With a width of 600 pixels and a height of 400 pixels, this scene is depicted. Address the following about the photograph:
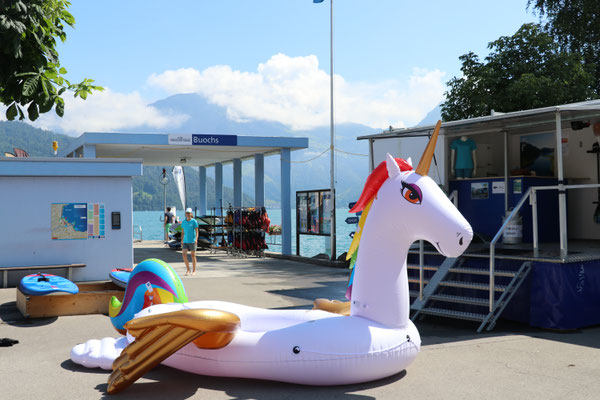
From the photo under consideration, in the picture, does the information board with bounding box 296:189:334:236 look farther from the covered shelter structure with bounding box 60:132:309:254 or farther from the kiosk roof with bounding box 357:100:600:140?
the kiosk roof with bounding box 357:100:600:140

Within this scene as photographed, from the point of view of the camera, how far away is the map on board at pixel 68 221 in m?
13.4

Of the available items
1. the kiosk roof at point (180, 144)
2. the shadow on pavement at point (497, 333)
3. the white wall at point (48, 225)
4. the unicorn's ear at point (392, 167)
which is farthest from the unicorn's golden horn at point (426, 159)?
the kiosk roof at point (180, 144)

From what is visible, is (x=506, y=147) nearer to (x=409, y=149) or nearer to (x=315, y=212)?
(x=409, y=149)

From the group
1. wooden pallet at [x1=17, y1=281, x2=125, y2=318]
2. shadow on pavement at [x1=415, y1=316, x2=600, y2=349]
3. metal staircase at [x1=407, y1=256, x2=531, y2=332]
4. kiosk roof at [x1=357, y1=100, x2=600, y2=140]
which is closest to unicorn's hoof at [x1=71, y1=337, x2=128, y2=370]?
wooden pallet at [x1=17, y1=281, x2=125, y2=318]

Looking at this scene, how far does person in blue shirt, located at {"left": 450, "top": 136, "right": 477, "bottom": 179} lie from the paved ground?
363 centimetres

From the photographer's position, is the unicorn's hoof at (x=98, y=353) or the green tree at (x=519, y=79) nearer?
the unicorn's hoof at (x=98, y=353)

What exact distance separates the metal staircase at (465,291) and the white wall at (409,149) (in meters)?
2.82

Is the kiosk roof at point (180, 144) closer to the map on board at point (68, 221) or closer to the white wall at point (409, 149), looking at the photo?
the map on board at point (68, 221)

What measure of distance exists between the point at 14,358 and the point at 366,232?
436cm

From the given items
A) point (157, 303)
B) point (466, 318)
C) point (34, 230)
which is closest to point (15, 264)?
point (34, 230)

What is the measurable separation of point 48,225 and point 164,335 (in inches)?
362

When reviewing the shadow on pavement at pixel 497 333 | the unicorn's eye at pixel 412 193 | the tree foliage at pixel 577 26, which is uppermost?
the tree foliage at pixel 577 26

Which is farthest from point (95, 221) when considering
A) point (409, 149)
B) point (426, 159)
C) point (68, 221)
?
point (426, 159)

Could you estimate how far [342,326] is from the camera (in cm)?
572
